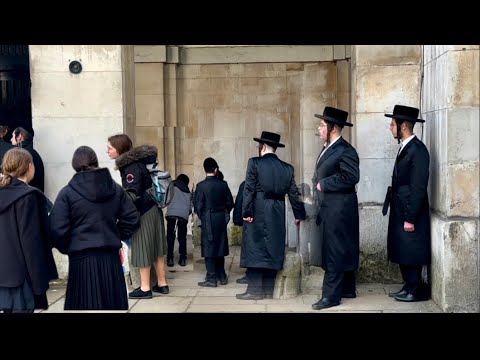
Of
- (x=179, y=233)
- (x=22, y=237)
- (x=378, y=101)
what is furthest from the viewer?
(x=179, y=233)

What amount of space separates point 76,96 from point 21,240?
137 inches

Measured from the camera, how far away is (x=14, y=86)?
1021 cm

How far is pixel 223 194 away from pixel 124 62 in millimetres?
1815

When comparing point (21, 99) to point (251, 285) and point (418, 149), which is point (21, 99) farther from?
point (418, 149)

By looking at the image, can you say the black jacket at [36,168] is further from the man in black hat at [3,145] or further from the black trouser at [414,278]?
the black trouser at [414,278]

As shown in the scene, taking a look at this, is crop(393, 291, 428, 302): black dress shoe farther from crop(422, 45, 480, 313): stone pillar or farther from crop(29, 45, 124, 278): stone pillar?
crop(29, 45, 124, 278): stone pillar

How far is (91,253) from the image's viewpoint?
5.61 metres

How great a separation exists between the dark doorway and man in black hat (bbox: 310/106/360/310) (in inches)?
186

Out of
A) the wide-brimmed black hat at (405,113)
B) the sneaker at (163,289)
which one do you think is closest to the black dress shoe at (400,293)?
the wide-brimmed black hat at (405,113)

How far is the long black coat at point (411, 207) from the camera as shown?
6875 mm

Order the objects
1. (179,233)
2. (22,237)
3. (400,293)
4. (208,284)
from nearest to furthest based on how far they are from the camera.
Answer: (22,237)
(400,293)
(208,284)
(179,233)

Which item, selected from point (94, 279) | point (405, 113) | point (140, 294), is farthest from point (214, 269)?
point (94, 279)

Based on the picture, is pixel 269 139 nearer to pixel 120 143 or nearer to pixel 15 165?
pixel 120 143

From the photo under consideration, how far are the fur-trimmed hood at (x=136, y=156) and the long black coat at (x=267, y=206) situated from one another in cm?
97
